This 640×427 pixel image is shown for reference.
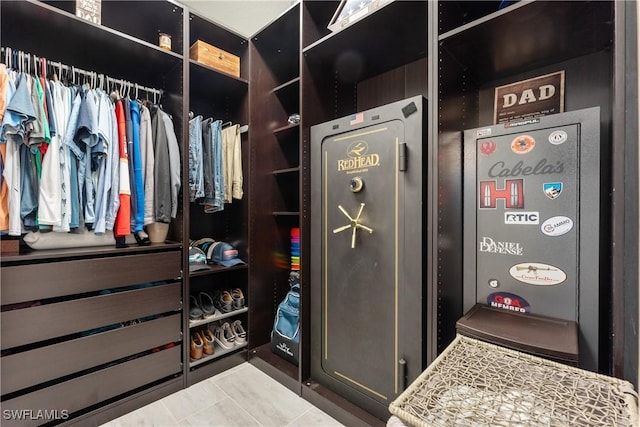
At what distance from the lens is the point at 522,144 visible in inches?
47.4

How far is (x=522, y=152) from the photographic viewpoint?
1.21 meters

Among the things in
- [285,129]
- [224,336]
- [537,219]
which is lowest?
[224,336]

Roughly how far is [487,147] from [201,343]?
212 centimetres

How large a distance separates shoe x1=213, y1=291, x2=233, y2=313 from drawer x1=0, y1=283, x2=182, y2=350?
38 centimetres

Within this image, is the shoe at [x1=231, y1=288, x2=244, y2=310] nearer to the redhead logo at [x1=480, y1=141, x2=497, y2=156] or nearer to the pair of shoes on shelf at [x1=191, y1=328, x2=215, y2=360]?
the pair of shoes on shelf at [x1=191, y1=328, x2=215, y2=360]

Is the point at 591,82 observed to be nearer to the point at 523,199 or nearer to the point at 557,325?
the point at 523,199

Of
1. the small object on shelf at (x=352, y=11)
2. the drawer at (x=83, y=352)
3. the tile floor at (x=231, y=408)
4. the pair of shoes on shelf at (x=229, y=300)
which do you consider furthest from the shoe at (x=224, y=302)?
the small object on shelf at (x=352, y=11)

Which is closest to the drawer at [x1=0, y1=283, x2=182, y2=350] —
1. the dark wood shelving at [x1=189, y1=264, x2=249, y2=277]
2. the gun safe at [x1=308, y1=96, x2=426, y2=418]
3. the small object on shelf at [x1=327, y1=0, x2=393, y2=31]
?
the dark wood shelving at [x1=189, y1=264, x2=249, y2=277]

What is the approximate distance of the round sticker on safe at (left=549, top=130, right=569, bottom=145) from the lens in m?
1.11

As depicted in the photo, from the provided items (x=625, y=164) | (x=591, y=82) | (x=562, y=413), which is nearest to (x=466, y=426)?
(x=562, y=413)

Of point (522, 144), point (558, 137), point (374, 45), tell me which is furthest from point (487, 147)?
point (374, 45)

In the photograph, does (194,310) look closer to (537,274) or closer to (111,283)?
(111,283)

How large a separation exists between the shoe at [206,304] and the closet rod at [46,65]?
5.04ft

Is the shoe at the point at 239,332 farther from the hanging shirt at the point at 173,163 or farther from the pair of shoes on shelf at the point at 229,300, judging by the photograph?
the hanging shirt at the point at 173,163
